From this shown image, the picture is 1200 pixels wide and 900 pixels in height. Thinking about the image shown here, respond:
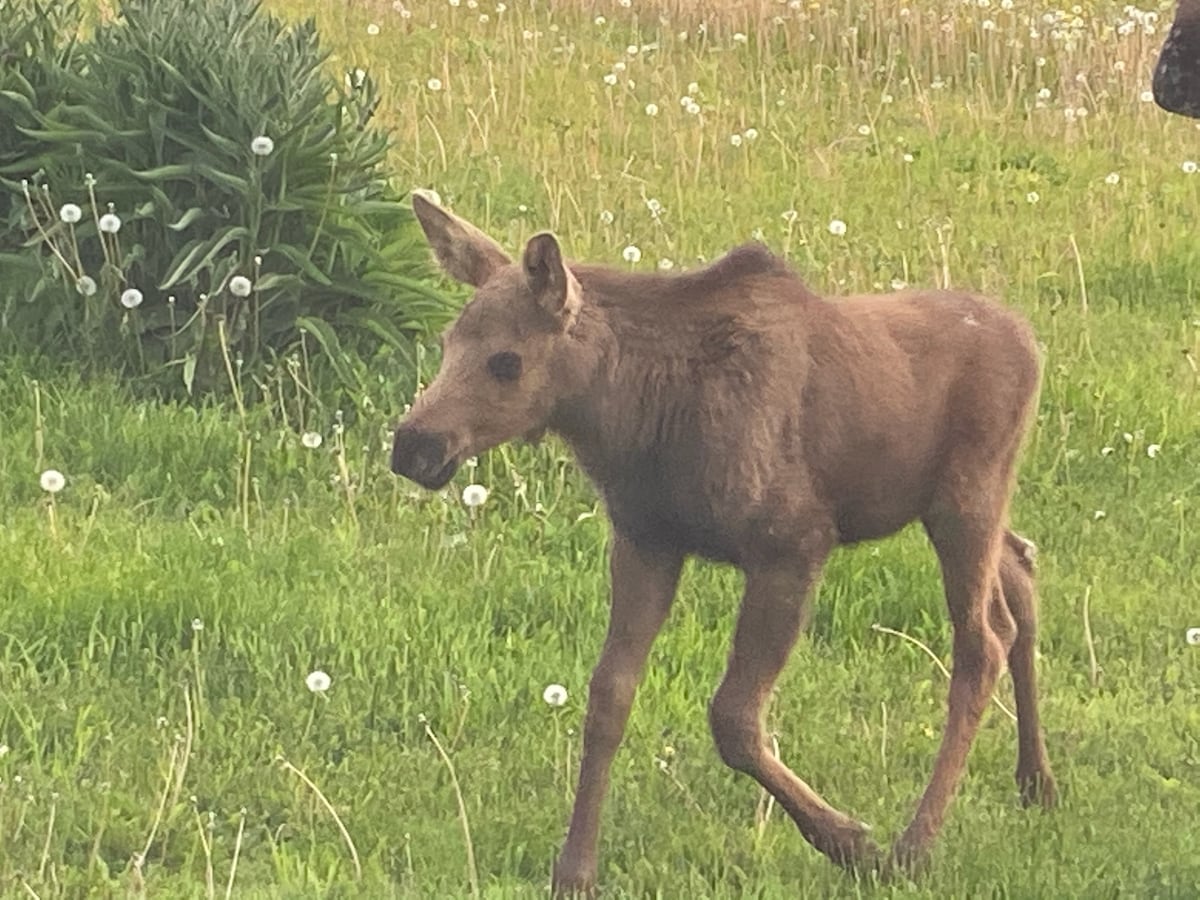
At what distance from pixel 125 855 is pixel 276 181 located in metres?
3.55

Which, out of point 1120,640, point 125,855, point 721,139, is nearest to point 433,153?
point 721,139

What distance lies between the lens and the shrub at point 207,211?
7480 mm

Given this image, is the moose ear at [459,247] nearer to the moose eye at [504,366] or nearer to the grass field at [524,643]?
the moose eye at [504,366]

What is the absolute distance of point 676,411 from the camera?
4.21 meters

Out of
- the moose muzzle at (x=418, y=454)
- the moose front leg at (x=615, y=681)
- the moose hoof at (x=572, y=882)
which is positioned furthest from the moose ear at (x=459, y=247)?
the moose hoof at (x=572, y=882)

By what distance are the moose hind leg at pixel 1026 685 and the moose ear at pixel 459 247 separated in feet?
5.31

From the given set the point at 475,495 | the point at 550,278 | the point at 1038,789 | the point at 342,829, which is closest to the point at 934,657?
the point at 1038,789

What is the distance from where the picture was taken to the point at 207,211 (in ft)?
24.9

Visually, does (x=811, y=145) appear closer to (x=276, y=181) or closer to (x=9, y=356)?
(x=276, y=181)

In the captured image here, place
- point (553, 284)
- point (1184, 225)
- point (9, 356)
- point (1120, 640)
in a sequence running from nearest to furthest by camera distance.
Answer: point (553, 284) → point (1120, 640) → point (9, 356) → point (1184, 225)

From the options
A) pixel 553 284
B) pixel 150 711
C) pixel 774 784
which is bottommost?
pixel 150 711

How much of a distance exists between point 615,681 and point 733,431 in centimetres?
63

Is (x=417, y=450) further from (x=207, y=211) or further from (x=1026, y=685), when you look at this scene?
(x=207, y=211)

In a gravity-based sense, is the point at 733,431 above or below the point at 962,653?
A: above
